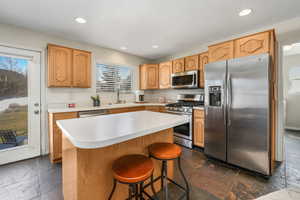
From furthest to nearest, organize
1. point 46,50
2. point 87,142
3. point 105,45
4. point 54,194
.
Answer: point 105,45 → point 46,50 → point 54,194 → point 87,142

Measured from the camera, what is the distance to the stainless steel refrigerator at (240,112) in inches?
76.7

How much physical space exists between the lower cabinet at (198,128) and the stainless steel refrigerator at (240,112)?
30 cm

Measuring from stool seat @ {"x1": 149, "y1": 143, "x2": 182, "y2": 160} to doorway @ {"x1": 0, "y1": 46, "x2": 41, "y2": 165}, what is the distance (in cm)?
274

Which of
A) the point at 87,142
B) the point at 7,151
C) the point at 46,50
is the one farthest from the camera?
the point at 46,50

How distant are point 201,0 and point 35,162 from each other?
396 centimetres

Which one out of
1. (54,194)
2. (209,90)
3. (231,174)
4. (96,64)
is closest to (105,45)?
(96,64)

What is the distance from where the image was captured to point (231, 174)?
2.07 m

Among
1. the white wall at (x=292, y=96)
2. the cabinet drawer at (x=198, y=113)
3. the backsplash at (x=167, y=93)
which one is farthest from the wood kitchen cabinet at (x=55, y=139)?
the white wall at (x=292, y=96)

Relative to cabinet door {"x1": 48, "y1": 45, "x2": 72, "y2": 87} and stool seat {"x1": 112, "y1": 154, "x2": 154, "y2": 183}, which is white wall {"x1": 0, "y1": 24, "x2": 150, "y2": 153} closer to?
cabinet door {"x1": 48, "y1": 45, "x2": 72, "y2": 87}

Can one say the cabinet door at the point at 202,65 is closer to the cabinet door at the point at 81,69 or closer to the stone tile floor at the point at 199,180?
the stone tile floor at the point at 199,180

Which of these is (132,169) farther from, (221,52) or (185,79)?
(185,79)

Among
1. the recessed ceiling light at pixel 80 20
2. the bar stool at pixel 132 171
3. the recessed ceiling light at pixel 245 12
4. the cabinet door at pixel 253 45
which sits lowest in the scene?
the bar stool at pixel 132 171

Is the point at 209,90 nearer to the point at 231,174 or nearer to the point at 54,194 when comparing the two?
the point at 231,174

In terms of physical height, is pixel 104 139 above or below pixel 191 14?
below
